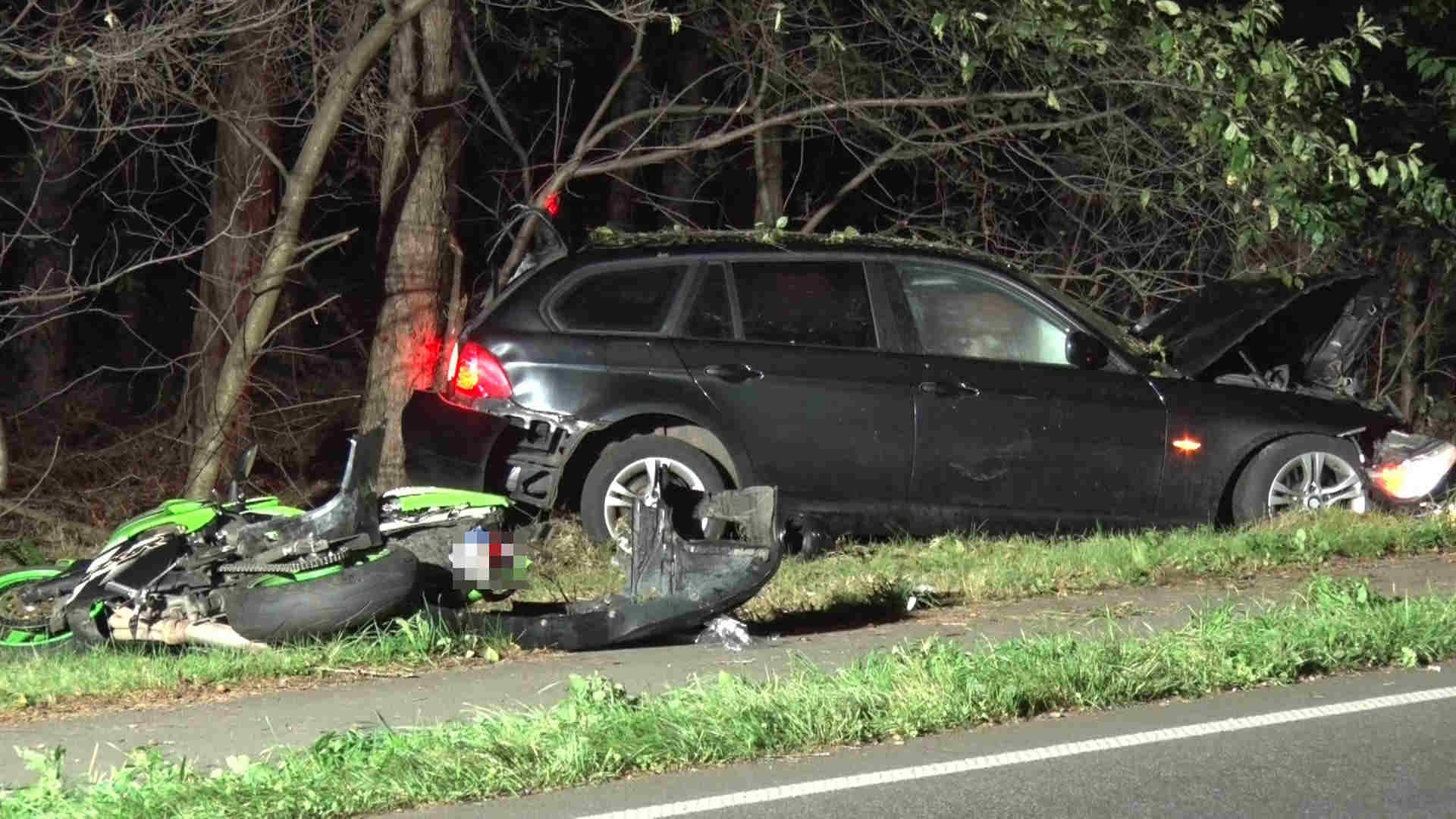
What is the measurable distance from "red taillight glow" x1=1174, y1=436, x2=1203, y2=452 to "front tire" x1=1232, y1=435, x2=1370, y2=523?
429mm

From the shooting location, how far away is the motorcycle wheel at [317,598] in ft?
24.3

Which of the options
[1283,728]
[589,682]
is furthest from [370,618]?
[1283,728]

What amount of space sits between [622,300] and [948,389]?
5.93ft

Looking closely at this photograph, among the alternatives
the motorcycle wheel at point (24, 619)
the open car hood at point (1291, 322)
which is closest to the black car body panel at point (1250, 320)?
the open car hood at point (1291, 322)

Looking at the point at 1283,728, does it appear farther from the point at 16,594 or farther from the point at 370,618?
the point at 16,594

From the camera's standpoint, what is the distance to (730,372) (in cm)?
1034

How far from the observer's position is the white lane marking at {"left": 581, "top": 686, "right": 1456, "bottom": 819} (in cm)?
573

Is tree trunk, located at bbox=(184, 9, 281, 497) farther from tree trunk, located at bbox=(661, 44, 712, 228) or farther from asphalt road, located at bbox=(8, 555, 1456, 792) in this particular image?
asphalt road, located at bbox=(8, 555, 1456, 792)

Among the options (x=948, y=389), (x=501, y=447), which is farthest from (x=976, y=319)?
(x=501, y=447)

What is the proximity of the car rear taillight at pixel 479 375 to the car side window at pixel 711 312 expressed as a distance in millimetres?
1044

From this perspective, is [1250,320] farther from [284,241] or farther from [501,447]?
[284,241]

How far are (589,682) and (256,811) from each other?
140 cm

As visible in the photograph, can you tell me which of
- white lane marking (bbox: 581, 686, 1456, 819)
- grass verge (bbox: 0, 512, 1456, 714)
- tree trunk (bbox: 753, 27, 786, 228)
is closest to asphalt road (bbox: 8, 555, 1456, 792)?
grass verge (bbox: 0, 512, 1456, 714)

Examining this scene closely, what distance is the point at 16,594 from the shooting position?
8.27m
